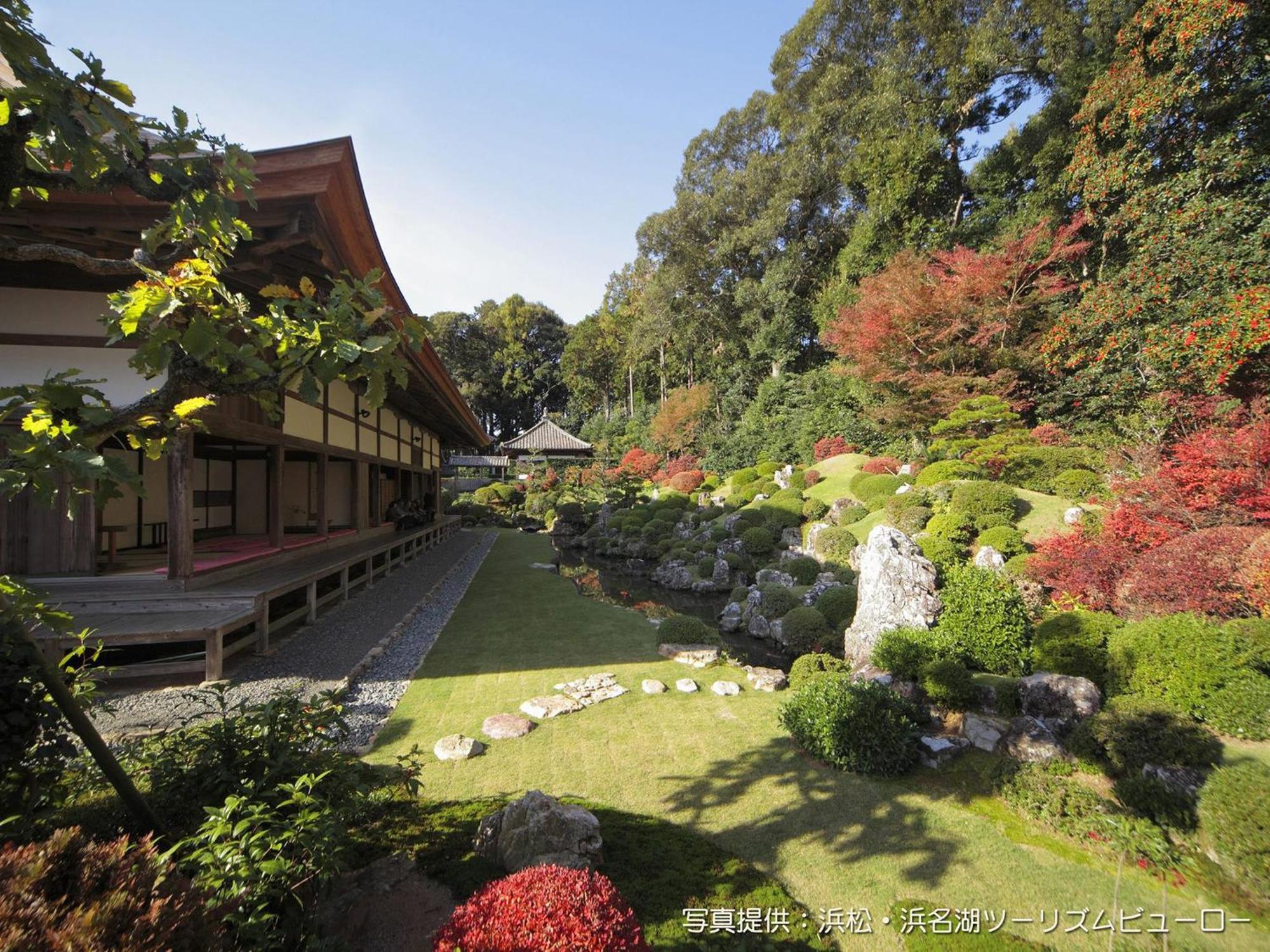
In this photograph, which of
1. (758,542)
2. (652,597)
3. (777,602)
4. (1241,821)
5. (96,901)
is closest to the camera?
(96,901)

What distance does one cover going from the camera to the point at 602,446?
115 ft

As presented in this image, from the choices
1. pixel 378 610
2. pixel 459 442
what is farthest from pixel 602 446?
pixel 378 610

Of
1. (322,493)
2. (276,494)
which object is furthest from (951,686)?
(322,493)

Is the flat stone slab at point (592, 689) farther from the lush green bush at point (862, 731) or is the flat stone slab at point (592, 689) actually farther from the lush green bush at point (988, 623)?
the lush green bush at point (988, 623)

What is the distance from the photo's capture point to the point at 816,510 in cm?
1344

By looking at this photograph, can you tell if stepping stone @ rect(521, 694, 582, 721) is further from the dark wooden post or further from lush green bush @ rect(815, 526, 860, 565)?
lush green bush @ rect(815, 526, 860, 565)

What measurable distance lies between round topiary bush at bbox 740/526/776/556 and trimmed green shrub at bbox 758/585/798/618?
12.7 ft

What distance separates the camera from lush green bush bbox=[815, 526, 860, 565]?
35.6ft

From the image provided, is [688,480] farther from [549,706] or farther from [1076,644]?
[549,706]

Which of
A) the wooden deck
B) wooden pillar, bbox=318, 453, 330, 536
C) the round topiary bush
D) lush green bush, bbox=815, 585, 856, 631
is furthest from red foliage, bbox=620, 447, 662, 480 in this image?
the wooden deck


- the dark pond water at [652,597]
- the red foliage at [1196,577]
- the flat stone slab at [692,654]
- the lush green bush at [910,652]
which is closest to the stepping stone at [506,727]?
the flat stone slab at [692,654]

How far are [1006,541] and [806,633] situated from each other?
3436 millimetres

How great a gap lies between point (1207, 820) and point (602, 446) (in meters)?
32.6

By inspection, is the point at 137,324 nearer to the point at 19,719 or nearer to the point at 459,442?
the point at 19,719
